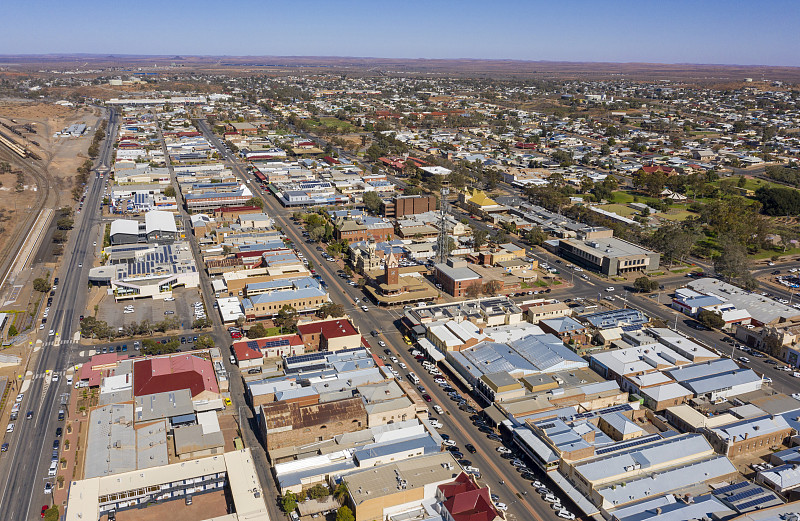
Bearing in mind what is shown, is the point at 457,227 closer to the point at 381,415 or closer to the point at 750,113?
the point at 381,415

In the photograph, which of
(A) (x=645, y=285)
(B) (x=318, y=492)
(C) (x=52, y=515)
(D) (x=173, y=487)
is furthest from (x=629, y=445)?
(C) (x=52, y=515)

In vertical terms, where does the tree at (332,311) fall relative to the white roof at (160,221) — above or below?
below

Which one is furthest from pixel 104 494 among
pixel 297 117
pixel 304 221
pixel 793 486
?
pixel 297 117

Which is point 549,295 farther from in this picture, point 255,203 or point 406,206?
point 255,203

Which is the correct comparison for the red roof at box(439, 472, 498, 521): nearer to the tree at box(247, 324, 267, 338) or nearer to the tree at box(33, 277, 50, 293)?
the tree at box(247, 324, 267, 338)

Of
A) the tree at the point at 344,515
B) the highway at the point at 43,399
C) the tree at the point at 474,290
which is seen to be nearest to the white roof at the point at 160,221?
the highway at the point at 43,399

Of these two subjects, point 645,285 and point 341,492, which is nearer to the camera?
point 341,492

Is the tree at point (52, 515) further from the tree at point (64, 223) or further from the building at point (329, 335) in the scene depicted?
the tree at point (64, 223)
